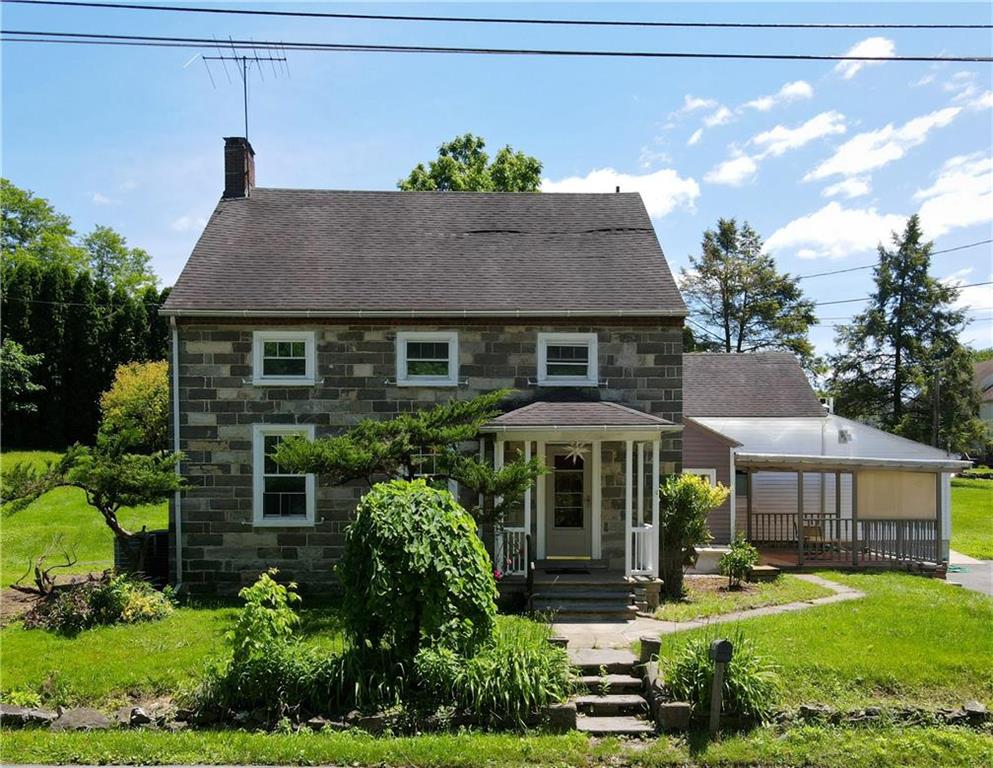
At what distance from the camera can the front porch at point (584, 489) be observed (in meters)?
12.9

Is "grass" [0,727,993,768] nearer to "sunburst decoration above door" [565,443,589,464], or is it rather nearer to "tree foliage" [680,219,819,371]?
"sunburst decoration above door" [565,443,589,464]

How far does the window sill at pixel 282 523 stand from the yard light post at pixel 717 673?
8575 mm

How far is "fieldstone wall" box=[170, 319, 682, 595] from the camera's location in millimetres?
13953

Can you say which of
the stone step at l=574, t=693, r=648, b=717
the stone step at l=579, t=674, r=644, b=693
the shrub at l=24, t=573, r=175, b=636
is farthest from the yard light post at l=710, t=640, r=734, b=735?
the shrub at l=24, t=573, r=175, b=636

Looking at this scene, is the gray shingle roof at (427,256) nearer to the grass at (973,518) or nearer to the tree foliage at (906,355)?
the grass at (973,518)

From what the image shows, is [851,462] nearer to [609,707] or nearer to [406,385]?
[406,385]

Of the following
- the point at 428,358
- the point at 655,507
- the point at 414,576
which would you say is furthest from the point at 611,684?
the point at 428,358

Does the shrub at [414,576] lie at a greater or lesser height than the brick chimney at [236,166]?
lesser

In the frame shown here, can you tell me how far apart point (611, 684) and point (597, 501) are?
5.64 meters

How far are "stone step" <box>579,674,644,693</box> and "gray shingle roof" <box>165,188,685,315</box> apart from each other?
24.1 ft

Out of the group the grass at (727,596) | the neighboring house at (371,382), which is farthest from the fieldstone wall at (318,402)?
the grass at (727,596)

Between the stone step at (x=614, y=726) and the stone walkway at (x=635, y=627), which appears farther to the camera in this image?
the stone walkway at (x=635, y=627)

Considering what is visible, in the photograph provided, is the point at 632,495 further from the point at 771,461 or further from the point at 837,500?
the point at 837,500

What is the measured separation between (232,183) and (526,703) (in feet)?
46.4
